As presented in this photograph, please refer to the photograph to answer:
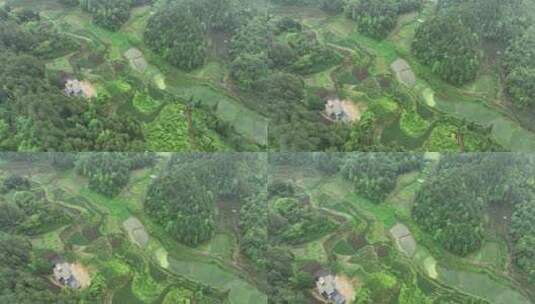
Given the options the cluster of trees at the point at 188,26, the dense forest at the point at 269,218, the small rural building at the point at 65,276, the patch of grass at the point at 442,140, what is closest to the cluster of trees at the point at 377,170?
the dense forest at the point at 269,218

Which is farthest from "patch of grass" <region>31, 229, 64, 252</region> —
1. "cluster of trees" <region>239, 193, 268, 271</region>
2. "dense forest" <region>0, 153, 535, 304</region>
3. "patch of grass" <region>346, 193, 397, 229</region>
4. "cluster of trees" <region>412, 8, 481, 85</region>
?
"cluster of trees" <region>412, 8, 481, 85</region>

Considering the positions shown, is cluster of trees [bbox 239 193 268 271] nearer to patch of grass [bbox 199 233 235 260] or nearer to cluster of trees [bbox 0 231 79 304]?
patch of grass [bbox 199 233 235 260]

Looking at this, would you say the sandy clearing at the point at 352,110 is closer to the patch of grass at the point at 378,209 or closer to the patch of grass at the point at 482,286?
the patch of grass at the point at 378,209

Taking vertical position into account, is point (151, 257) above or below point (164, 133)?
below

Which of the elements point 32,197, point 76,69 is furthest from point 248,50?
point 32,197

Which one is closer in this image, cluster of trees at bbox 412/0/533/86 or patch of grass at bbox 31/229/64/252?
patch of grass at bbox 31/229/64/252

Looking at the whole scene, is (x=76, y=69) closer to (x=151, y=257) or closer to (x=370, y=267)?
(x=151, y=257)
